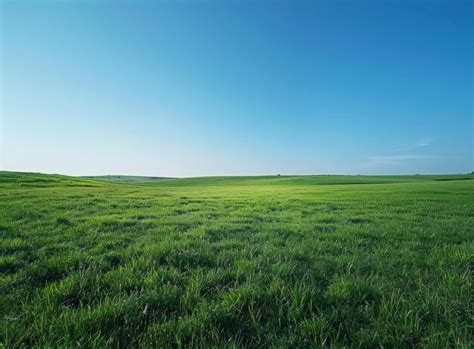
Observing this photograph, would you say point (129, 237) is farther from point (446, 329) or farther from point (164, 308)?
point (446, 329)

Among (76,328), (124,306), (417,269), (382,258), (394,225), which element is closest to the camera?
(76,328)

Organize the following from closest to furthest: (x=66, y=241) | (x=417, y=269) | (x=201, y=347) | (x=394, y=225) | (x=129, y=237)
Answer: (x=201, y=347)
(x=417, y=269)
(x=66, y=241)
(x=129, y=237)
(x=394, y=225)

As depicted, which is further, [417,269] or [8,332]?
[417,269]

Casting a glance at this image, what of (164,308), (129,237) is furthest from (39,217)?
(164,308)

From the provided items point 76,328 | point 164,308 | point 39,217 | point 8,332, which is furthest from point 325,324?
point 39,217

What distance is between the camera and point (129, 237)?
22.1ft

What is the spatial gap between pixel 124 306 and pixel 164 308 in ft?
1.64

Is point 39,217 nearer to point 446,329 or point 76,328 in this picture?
Answer: point 76,328

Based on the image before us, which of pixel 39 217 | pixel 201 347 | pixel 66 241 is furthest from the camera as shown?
pixel 39 217

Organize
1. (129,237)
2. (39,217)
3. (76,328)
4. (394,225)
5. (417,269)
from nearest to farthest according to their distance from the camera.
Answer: (76,328)
(417,269)
(129,237)
(394,225)
(39,217)

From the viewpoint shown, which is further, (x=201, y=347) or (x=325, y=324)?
(x=325, y=324)

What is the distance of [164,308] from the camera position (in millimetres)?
3129

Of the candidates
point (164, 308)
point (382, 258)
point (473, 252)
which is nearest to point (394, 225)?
point (473, 252)

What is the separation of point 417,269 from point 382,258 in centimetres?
68
